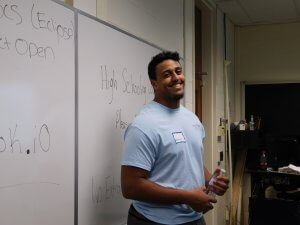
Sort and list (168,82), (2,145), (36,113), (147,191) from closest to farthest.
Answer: (2,145) < (36,113) < (147,191) < (168,82)

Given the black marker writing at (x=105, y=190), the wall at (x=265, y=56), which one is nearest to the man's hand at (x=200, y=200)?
the black marker writing at (x=105, y=190)

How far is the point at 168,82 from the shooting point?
1673mm

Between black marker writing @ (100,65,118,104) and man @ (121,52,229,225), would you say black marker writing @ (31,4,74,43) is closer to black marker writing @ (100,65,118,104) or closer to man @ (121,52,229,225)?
black marker writing @ (100,65,118,104)

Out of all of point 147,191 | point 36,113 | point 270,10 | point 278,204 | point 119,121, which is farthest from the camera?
point 270,10

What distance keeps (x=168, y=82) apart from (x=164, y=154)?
343 millimetres

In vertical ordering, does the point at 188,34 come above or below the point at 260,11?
below

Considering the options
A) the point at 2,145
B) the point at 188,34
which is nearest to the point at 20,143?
the point at 2,145

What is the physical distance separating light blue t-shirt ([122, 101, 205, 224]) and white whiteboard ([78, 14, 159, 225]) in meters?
0.17

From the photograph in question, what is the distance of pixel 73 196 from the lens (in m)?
1.47

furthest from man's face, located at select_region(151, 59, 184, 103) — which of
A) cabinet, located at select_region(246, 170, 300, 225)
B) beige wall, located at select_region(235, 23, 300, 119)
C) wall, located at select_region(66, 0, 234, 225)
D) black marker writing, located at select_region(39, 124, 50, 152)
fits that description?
beige wall, located at select_region(235, 23, 300, 119)

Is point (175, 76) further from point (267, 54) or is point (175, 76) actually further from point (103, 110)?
point (267, 54)

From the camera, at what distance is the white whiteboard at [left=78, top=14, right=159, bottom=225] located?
5.04ft

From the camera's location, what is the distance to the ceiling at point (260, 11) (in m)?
3.80

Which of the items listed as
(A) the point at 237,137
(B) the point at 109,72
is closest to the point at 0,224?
(B) the point at 109,72
